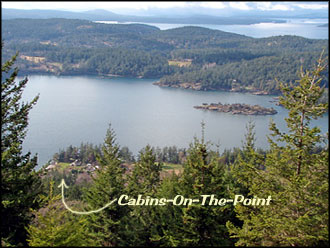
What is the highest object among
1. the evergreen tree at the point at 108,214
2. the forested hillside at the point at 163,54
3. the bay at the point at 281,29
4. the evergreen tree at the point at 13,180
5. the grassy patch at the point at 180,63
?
the evergreen tree at the point at 13,180

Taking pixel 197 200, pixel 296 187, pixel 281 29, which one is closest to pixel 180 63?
pixel 281 29

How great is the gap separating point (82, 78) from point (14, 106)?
7905 cm

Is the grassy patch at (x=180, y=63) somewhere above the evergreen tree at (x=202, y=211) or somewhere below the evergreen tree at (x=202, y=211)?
below

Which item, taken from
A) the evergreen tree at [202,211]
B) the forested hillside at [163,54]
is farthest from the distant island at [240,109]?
the evergreen tree at [202,211]

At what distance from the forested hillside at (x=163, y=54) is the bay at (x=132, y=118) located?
11836 millimetres

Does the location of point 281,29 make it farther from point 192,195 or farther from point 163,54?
point 192,195

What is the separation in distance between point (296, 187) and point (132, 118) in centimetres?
4056

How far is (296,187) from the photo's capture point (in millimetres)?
5227

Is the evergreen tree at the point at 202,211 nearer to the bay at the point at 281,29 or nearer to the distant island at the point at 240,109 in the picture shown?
the distant island at the point at 240,109

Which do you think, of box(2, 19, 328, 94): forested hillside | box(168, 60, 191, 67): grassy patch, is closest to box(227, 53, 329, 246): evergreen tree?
box(2, 19, 328, 94): forested hillside

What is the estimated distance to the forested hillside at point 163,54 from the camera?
262ft

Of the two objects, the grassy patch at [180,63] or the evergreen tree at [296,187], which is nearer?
the evergreen tree at [296,187]

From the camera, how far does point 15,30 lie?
396ft

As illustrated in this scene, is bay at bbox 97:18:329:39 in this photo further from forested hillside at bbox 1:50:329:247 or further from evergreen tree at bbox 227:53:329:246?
evergreen tree at bbox 227:53:329:246
